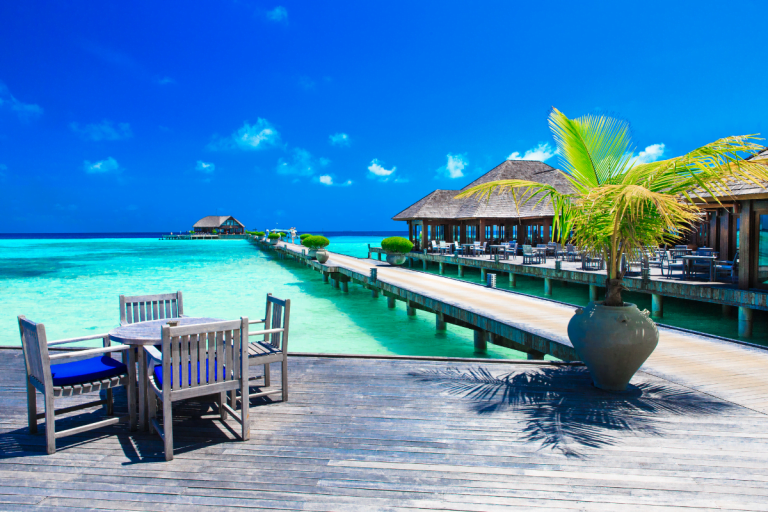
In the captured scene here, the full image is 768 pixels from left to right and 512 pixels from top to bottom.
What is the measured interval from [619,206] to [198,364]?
3.51 meters

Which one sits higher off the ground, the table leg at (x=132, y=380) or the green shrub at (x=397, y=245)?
the green shrub at (x=397, y=245)

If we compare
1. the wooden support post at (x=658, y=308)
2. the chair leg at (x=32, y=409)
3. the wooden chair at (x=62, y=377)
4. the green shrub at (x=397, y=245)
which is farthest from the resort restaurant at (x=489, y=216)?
the chair leg at (x=32, y=409)

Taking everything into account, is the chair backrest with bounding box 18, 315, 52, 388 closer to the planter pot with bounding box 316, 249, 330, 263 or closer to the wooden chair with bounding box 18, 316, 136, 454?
the wooden chair with bounding box 18, 316, 136, 454

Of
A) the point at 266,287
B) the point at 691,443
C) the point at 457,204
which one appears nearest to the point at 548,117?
the point at 691,443

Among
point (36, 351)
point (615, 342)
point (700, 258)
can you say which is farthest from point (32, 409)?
point (700, 258)

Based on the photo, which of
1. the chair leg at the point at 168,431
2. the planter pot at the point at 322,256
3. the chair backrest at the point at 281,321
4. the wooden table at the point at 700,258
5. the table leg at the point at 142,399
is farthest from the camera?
the planter pot at the point at 322,256

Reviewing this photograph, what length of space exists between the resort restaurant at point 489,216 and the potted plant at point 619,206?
1897cm

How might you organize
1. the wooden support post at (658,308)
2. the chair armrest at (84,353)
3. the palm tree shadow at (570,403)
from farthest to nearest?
the wooden support post at (658,308) → the palm tree shadow at (570,403) → the chair armrest at (84,353)

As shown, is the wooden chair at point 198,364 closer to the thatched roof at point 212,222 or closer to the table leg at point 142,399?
the table leg at point 142,399

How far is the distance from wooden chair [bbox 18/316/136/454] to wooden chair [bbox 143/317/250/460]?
0.24m

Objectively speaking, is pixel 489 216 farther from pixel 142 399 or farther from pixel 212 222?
pixel 212 222

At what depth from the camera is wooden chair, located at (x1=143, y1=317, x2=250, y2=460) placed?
3000 millimetres

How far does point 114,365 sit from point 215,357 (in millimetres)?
909

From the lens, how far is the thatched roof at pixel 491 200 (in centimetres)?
2553
